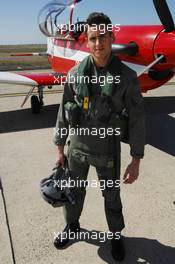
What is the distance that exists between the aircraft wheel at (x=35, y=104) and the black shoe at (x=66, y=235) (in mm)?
5080

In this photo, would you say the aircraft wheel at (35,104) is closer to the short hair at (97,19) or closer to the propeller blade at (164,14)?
the propeller blade at (164,14)

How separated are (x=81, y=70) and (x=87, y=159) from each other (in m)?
0.76

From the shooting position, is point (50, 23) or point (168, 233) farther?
point (50, 23)

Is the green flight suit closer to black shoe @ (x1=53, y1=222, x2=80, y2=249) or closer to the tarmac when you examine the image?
black shoe @ (x1=53, y1=222, x2=80, y2=249)

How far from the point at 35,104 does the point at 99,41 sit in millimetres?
5714

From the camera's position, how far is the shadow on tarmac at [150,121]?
621cm

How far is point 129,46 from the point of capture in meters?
6.00

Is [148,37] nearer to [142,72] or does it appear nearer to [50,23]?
[142,72]

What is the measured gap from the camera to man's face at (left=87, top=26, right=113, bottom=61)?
2568mm

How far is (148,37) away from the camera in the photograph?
18.9 feet

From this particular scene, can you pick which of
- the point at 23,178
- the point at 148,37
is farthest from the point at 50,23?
the point at 23,178

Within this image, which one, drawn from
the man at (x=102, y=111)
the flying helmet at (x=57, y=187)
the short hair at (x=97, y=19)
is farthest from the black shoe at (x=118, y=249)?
Result: the short hair at (x=97, y=19)

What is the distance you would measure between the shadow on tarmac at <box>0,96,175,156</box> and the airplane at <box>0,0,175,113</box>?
1.52 feet

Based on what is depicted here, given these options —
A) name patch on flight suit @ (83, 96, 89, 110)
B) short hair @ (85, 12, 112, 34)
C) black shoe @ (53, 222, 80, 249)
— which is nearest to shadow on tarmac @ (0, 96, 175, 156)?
black shoe @ (53, 222, 80, 249)
